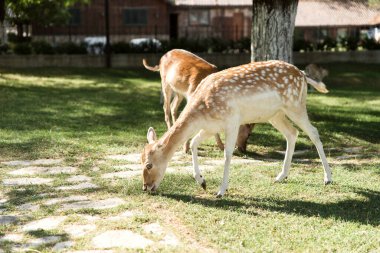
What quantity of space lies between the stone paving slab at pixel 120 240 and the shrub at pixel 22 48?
18054 millimetres

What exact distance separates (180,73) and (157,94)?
6448 mm

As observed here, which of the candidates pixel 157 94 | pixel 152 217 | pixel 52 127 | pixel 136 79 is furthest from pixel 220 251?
pixel 136 79

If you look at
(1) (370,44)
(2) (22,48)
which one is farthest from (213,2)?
(2) (22,48)

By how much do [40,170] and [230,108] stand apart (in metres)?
2.62

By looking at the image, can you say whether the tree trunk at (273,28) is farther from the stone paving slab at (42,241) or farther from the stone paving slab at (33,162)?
the stone paving slab at (42,241)

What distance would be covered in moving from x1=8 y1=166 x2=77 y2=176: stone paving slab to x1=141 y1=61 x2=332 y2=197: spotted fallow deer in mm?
1493

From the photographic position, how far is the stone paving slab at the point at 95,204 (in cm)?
611

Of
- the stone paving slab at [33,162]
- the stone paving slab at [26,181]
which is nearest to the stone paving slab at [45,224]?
the stone paving slab at [26,181]

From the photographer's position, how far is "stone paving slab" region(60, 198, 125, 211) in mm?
6105

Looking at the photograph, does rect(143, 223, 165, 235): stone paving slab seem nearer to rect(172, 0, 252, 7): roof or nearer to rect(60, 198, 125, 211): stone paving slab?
rect(60, 198, 125, 211): stone paving slab

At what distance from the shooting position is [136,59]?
22.7 metres

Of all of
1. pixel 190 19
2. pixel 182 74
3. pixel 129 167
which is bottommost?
pixel 129 167

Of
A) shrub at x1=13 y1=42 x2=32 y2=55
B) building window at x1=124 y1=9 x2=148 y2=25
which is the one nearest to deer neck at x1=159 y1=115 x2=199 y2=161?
shrub at x1=13 y1=42 x2=32 y2=55

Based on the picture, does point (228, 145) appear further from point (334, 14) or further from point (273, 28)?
point (334, 14)
